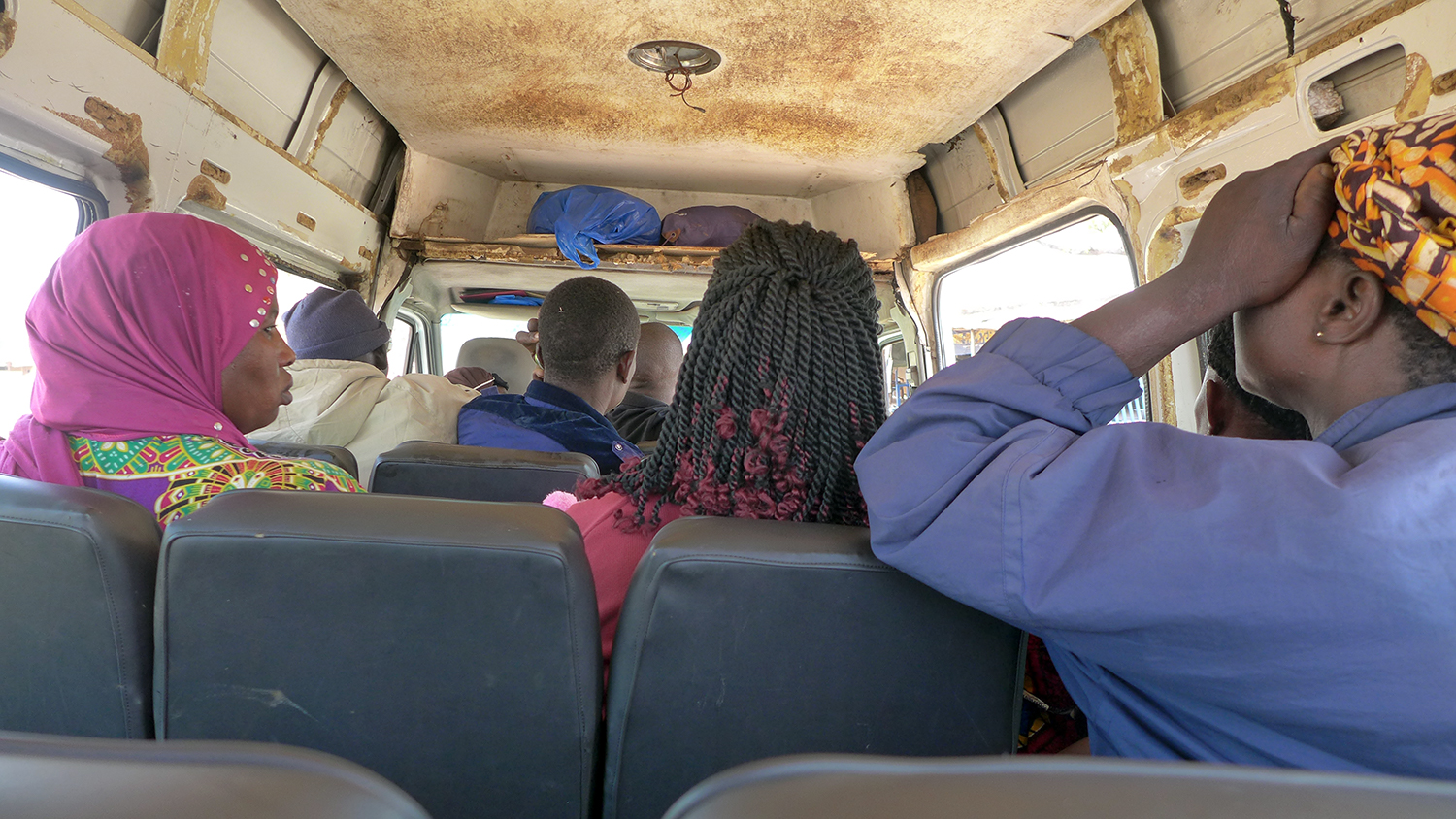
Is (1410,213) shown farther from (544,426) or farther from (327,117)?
(327,117)

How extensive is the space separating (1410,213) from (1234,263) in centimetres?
20

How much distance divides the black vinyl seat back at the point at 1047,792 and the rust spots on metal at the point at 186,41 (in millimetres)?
3246

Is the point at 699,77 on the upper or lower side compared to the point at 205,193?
upper

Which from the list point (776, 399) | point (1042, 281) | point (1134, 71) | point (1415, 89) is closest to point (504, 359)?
point (1042, 281)

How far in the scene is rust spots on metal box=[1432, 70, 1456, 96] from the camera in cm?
179

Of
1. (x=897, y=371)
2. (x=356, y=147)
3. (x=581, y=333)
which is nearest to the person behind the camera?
(x=581, y=333)

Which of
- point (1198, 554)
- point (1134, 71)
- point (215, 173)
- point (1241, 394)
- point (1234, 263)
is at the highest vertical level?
point (1134, 71)

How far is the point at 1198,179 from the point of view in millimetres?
2607

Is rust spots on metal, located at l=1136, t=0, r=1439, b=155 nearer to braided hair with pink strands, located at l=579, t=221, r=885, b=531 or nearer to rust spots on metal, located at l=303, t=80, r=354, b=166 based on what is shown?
braided hair with pink strands, located at l=579, t=221, r=885, b=531

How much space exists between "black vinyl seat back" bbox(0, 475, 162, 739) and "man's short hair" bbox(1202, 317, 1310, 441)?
159 cm

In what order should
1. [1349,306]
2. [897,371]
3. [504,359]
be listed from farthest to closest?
[504,359]
[897,371]
[1349,306]

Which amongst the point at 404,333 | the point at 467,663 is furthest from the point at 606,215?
the point at 467,663

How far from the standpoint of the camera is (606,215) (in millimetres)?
4738

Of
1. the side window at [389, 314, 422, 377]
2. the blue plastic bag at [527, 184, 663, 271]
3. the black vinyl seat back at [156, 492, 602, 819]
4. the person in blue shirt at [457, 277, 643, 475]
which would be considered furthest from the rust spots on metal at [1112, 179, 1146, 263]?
the side window at [389, 314, 422, 377]
